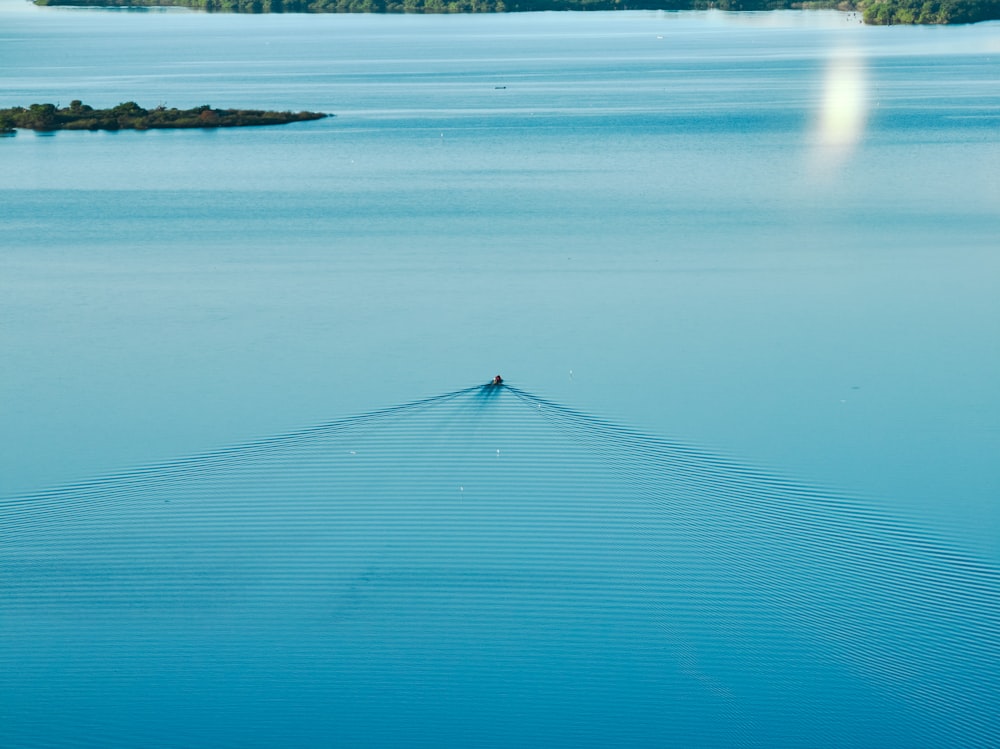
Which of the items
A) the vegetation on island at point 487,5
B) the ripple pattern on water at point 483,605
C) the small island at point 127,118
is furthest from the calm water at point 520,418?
the vegetation on island at point 487,5

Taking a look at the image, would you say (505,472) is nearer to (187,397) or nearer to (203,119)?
(187,397)

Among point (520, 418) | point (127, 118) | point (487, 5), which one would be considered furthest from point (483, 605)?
point (487, 5)

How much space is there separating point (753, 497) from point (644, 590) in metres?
2.25

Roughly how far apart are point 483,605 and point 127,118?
3555 centimetres

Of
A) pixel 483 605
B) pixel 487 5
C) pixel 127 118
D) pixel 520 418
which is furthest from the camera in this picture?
pixel 487 5

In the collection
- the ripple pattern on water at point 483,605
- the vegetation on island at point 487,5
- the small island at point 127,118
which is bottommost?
the ripple pattern on water at point 483,605

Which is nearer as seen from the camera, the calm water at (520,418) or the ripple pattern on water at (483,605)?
the ripple pattern on water at (483,605)

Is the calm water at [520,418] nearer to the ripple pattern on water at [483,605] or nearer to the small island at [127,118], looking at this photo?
the ripple pattern on water at [483,605]

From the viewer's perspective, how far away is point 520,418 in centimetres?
1509

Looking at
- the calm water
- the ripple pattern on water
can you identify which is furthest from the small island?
the ripple pattern on water

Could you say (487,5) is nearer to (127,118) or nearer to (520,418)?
(127,118)

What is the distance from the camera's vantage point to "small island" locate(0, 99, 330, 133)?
42.3 metres

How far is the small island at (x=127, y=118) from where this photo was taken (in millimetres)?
42312

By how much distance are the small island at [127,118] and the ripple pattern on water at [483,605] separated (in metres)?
30.1
